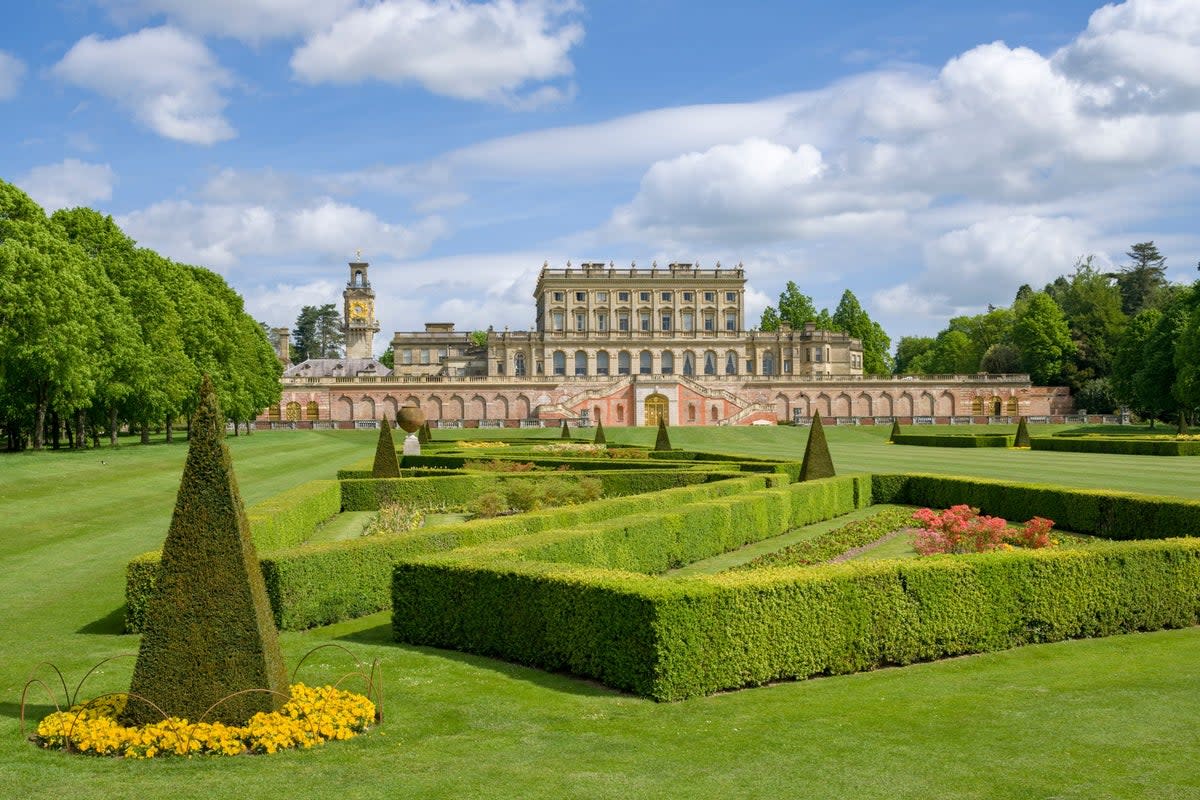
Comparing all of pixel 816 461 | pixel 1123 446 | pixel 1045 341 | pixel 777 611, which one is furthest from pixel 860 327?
pixel 777 611

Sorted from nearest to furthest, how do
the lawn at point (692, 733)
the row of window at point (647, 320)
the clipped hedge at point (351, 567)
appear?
the lawn at point (692, 733), the clipped hedge at point (351, 567), the row of window at point (647, 320)

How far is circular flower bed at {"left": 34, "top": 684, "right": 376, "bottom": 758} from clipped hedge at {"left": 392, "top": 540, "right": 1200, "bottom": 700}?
247 cm

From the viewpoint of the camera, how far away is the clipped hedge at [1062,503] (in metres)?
16.9

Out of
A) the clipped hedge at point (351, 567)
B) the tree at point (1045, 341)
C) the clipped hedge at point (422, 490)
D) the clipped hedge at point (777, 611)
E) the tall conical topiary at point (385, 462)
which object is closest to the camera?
the clipped hedge at point (777, 611)

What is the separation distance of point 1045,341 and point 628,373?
37525mm

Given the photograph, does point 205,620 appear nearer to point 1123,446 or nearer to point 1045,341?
point 1123,446

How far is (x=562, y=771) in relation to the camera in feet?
23.1

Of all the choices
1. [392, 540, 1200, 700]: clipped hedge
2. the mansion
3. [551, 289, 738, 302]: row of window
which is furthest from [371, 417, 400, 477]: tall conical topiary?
[551, 289, 738, 302]: row of window

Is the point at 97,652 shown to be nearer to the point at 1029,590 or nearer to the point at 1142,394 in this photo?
the point at 1029,590

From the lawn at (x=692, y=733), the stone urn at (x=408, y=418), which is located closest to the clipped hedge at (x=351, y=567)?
the lawn at (x=692, y=733)

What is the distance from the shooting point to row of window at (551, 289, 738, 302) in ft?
334

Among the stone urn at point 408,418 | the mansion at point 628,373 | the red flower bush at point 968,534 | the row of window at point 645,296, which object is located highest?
the row of window at point 645,296

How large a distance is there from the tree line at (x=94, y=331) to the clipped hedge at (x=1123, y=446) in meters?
33.2

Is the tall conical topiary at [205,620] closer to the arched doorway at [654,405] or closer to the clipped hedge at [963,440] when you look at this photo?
the clipped hedge at [963,440]
